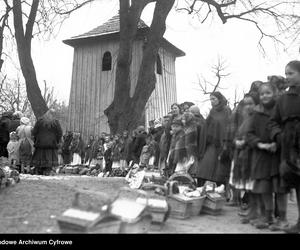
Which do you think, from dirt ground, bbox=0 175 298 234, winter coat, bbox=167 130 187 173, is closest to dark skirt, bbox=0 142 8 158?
dirt ground, bbox=0 175 298 234

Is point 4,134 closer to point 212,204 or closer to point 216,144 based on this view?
point 216,144

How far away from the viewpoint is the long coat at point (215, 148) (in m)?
7.01

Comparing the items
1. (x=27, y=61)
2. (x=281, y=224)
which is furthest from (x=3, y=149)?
(x=281, y=224)

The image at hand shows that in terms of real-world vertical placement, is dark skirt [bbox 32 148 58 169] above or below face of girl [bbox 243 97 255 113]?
below

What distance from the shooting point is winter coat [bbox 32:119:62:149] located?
10875mm

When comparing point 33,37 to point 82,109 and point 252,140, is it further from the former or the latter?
point 252,140

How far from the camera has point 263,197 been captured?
18.1 ft

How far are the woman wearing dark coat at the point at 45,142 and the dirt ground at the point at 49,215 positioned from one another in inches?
127

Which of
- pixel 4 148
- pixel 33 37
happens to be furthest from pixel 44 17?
pixel 4 148

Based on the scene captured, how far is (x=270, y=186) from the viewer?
17.6 ft

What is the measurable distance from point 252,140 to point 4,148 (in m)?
7.67

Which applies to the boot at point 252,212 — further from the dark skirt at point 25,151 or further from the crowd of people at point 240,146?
the dark skirt at point 25,151

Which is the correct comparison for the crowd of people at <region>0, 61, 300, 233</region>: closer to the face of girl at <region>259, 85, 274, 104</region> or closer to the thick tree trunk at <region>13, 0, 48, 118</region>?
the face of girl at <region>259, 85, 274, 104</region>

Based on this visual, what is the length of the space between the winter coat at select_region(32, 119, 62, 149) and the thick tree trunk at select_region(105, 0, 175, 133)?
14.2 feet
